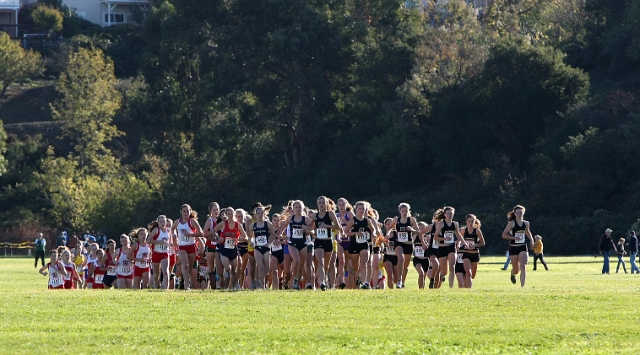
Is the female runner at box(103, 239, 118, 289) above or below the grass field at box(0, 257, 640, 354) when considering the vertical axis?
above

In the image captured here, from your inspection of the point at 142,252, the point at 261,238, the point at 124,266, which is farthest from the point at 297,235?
the point at 124,266

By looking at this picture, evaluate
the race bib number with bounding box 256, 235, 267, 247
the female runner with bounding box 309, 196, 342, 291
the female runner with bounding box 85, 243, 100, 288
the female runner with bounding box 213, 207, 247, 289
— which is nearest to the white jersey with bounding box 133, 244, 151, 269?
the female runner with bounding box 213, 207, 247, 289

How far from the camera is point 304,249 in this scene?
22.9 meters

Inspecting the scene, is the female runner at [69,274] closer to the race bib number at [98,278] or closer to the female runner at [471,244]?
the race bib number at [98,278]

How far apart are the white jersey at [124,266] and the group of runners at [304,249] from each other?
0.07ft

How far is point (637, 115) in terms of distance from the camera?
59.3m

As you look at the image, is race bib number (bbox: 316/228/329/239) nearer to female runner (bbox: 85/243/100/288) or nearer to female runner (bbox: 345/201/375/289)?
female runner (bbox: 345/201/375/289)

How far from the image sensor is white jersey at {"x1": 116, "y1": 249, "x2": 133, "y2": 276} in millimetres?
25719

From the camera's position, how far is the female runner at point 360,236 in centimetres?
2292

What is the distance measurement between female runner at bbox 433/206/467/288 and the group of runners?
2 centimetres

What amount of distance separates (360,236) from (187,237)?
12.0 feet

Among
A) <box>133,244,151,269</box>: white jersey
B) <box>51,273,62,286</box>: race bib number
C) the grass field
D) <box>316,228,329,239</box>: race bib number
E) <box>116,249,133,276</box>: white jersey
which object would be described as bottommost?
the grass field

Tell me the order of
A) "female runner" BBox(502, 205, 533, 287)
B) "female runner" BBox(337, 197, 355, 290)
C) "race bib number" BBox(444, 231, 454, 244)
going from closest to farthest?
"female runner" BBox(337, 197, 355, 290), "female runner" BBox(502, 205, 533, 287), "race bib number" BBox(444, 231, 454, 244)

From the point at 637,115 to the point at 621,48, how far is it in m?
10.4
